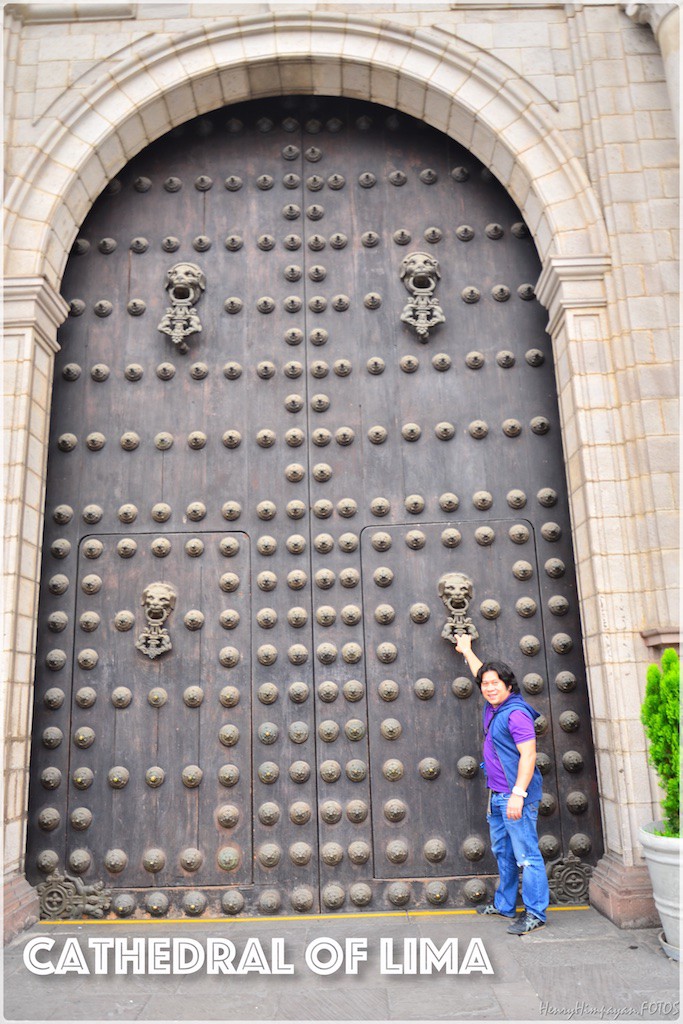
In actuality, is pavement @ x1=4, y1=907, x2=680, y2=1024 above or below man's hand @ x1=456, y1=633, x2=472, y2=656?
below

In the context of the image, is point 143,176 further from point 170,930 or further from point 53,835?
point 170,930

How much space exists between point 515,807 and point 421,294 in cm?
305

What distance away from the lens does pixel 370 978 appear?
3.14m

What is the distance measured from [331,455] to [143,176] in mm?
2374

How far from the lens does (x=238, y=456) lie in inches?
186

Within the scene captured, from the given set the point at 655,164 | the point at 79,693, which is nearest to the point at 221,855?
the point at 79,693

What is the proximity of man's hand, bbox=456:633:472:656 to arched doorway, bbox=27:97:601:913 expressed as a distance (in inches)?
6.1

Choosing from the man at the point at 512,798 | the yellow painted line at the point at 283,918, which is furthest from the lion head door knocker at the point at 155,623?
the man at the point at 512,798

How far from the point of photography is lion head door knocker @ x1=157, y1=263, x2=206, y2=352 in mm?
4844

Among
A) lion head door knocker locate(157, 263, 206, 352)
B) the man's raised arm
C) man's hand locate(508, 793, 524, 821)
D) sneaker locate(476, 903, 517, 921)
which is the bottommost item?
sneaker locate(476, 903, 517, 921)

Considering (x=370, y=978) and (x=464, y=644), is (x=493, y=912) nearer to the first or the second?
(x=370, y=978)

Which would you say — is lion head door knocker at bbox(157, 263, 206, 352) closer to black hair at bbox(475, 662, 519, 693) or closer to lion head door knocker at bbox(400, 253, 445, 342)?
lion head door knocker at bbox(400, 253, 445, 342)

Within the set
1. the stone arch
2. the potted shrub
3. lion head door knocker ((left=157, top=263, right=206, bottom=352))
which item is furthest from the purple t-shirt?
lion head door knocker ((left=157, top=263, right=206, bottom=352))

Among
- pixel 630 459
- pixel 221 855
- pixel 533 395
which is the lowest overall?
pixel 221 855
